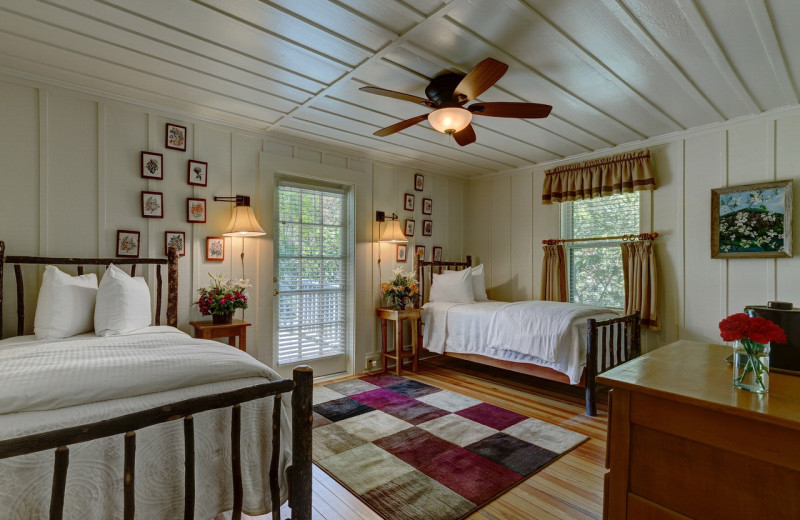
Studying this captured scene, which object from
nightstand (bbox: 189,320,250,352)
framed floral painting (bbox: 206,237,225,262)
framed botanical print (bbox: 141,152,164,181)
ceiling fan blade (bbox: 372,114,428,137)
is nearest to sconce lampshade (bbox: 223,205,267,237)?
framed floral painting (bbox: 206,237,225,262)

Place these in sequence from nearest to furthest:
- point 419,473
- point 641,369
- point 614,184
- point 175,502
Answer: point 175,502 < point 641,369 < point 419,473 < point 614,184

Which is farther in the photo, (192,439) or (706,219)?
(706,219)

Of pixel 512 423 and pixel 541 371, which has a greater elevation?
pixel 541 371

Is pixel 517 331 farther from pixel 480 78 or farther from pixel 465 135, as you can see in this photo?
pixel 480 78

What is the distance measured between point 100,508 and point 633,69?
11.2 ft

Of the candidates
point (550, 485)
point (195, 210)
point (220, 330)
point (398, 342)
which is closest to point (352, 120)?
point (195, 210)

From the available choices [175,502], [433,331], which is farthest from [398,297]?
[175,502]

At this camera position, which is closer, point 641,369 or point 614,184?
point 641,369

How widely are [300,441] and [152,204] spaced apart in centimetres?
253

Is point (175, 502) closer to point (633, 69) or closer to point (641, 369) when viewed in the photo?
point (641, 369)

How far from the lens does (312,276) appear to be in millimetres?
4203

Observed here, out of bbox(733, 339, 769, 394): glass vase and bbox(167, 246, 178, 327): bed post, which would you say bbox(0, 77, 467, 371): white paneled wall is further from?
bbox(733, 339, 769, 394): glass vase

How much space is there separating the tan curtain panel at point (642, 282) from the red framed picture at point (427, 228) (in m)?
2.27

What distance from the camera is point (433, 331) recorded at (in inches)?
179
